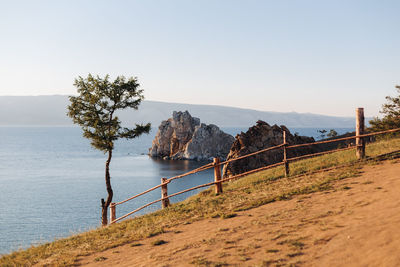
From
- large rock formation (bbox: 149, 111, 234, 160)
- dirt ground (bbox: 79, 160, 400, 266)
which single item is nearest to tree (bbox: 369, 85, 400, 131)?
dirt ground (bbox: 79, 160, 400, 266)

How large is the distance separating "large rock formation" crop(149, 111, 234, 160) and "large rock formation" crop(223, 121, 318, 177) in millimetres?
84306

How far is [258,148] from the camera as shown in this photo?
4222cm

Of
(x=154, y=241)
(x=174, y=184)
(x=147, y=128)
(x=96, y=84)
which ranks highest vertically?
(x=96, y=84)

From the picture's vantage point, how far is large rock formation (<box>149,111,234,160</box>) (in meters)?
132

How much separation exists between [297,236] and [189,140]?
12880 cm

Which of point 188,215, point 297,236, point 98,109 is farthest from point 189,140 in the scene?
point 297,236

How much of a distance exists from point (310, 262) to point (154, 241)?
5577mm

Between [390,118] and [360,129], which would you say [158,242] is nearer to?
[360,129]

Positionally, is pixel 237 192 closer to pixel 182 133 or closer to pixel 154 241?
pixel 154 241

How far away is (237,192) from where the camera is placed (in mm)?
17281

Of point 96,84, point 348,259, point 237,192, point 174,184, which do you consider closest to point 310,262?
point 348,259

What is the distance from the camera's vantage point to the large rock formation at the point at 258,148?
131ft

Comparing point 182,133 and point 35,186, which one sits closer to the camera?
point 35,186

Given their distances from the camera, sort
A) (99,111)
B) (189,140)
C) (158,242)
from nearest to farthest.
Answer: (158,242)
(99,111)
(189,140)
